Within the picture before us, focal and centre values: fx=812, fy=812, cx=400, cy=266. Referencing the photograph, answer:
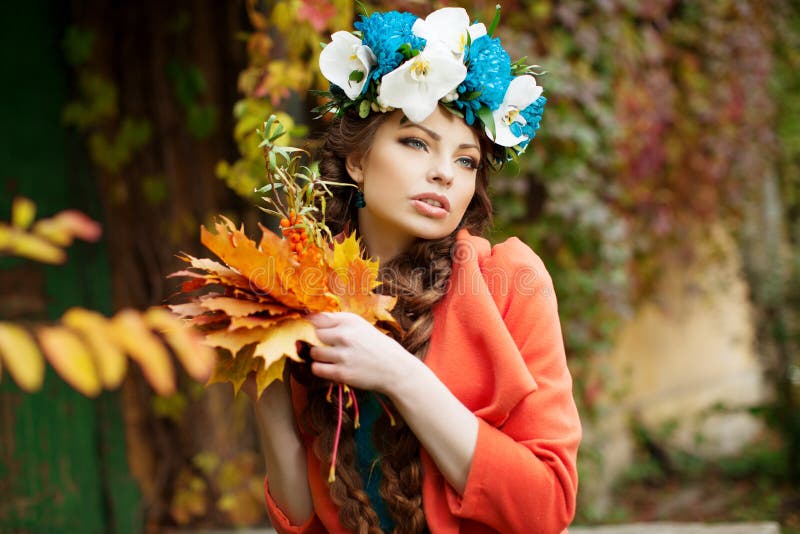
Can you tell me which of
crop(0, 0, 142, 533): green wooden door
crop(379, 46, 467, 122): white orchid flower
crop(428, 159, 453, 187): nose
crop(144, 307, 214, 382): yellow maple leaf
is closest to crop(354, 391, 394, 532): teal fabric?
crop(428, 159, 453, 187): nose

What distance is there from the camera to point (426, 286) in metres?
1.62

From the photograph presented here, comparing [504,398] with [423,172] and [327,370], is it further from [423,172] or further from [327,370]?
[423,172]

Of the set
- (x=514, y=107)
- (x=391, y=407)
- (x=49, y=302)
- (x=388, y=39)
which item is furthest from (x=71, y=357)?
(x=49, y=302)

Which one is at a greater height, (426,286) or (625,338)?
(426,286)

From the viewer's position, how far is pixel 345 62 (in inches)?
63.6

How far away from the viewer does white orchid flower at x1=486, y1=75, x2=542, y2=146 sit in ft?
5.28

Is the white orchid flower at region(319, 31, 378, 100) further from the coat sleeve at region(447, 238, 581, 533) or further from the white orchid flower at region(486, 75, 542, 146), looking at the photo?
the coat sleeve at region(447, 238, 581, 533)

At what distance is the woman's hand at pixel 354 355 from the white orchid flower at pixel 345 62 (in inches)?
19.2

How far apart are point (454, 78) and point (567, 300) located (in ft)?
8.42

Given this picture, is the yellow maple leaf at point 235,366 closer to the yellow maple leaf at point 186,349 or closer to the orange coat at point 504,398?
the orange coat at point 504,398

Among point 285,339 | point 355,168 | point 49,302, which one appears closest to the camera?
point 285,339

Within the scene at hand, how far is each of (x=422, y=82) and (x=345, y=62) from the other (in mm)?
193

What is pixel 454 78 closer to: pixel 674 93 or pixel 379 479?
pixel 379 479

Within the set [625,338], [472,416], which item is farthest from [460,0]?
[625,338]
